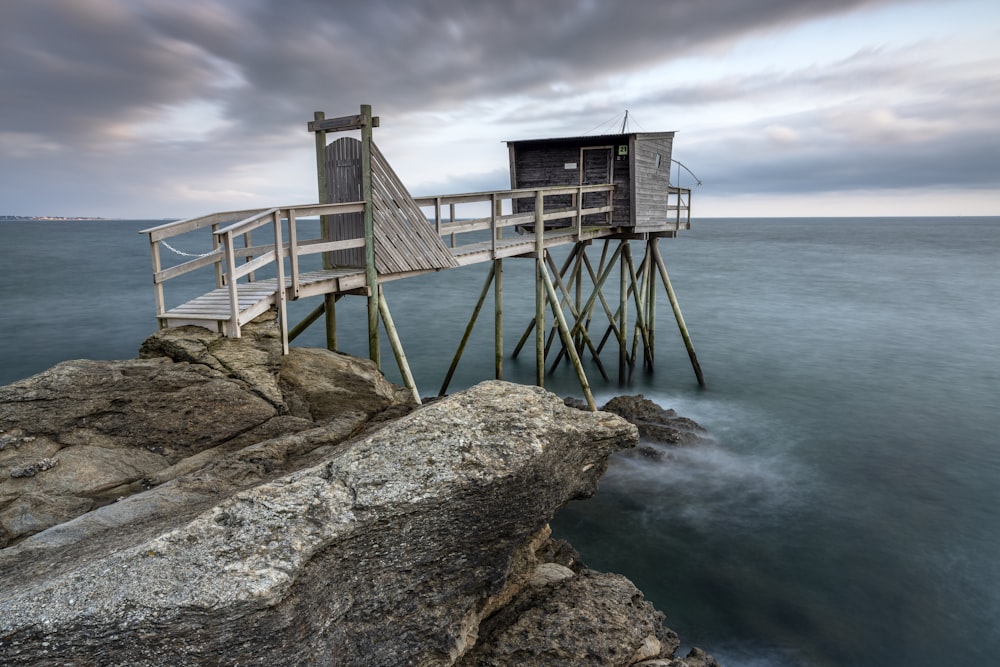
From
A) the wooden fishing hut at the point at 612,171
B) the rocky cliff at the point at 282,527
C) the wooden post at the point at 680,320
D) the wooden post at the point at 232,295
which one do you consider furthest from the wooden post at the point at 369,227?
the wooden post at the point at 680,320

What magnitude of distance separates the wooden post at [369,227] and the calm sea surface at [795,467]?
362 cm

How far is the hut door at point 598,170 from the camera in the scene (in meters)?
14.7

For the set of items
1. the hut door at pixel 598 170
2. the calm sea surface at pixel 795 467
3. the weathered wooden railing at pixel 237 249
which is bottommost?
the calm sea surface at pixel 795 467

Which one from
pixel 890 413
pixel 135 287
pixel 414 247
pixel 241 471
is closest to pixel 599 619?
pixel 241 471

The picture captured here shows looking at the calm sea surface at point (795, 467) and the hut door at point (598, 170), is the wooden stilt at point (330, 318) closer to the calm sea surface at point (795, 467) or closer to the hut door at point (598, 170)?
the calm sea surface at point (795, 467)

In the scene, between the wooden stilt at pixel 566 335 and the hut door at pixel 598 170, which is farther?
the hut door at pixel 598 170

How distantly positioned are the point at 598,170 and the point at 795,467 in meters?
7.34

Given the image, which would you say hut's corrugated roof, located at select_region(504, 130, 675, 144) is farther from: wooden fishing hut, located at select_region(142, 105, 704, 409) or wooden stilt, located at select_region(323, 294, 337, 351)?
wooden stilt, located at select_region(323, 294, 337, 351)

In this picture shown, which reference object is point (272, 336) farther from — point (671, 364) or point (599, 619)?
point (671, 364)

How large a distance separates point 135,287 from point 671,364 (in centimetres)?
2876

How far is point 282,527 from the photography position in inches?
143

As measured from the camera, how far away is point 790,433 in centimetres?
1339

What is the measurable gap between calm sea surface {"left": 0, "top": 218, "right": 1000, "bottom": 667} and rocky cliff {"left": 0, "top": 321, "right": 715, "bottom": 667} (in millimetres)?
2807

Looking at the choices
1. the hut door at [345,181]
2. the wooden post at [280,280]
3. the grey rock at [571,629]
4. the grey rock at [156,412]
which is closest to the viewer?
the grey rock at [571,629]
